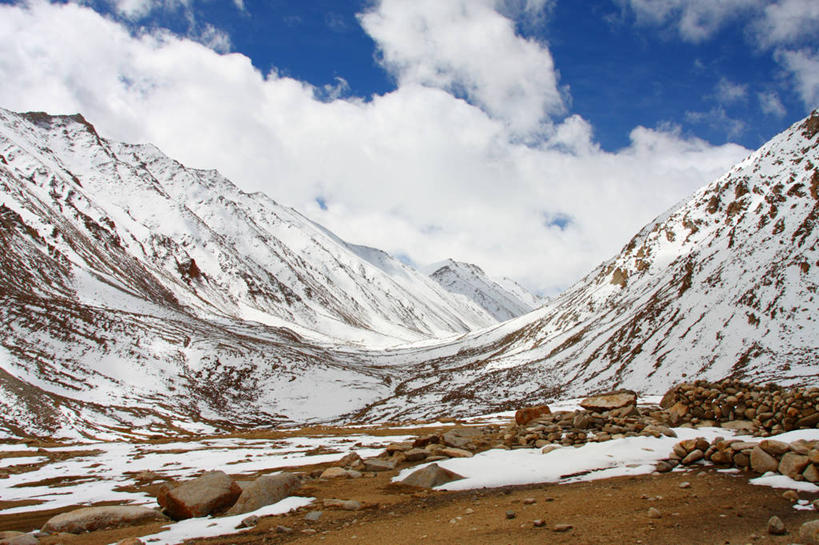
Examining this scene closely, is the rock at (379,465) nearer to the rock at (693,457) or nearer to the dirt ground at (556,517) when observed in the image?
the dirt ground at (556,517)

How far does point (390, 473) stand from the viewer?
17.1m

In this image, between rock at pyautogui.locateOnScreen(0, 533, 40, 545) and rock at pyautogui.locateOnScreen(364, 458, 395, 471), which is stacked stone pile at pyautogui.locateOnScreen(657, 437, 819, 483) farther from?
rock at pyautogui.locateOnScreen(0, 533, 40, 545)

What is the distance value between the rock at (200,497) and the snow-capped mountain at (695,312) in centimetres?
4939

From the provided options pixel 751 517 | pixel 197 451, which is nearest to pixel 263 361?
pixel 197 451

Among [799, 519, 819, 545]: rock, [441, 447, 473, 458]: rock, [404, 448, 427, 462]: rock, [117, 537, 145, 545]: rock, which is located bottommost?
[404, 448, 427, 462]: rock

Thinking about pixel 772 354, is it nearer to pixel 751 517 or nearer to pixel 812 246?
pixel 812 246

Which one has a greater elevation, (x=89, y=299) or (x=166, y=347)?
(x=89, y=299)

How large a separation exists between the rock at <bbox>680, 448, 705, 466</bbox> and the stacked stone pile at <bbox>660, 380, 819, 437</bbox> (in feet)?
12.6

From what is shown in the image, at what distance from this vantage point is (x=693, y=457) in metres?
14.2

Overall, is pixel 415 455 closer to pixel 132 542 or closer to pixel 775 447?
pixel 132 542

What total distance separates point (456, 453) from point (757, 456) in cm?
900

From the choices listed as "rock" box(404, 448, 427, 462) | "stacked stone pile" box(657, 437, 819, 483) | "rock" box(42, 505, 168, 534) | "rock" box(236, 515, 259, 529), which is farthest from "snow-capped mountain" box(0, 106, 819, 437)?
"rock" box(42, 505, 168, 534)

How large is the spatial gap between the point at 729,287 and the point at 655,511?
75.8m

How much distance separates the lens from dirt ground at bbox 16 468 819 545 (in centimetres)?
923
